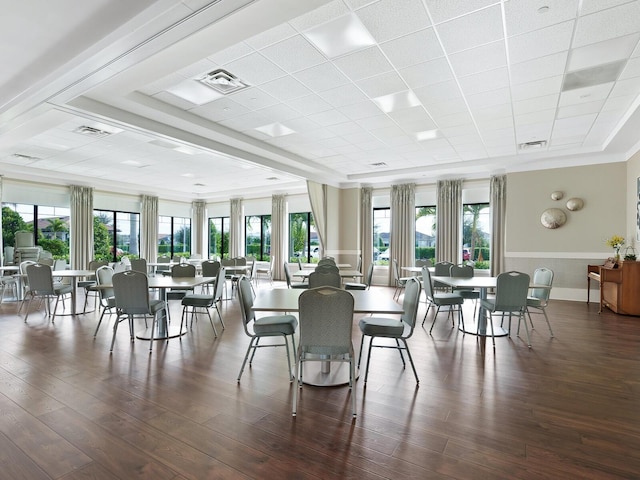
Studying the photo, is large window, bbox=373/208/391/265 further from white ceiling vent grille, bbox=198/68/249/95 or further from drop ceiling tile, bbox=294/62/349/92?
white ceiling vent grille, bbox=198/68/249/95

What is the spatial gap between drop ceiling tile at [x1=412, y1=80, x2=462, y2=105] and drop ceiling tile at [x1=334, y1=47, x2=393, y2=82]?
76cm

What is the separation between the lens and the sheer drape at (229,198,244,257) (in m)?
13.4

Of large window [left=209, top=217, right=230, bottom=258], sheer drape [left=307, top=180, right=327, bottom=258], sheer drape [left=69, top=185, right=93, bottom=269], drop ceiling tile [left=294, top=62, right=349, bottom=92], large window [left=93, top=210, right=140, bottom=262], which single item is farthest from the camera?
large window [left=209, top=217, right=230, bottom=258]

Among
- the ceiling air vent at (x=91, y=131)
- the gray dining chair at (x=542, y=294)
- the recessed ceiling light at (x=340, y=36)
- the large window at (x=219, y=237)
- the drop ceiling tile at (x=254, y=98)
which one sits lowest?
the gray dining chair at (x=542, y=294)

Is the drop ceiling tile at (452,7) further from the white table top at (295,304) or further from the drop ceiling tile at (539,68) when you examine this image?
the white table top at (295,304)

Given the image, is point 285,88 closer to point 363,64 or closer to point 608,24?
point 363,64

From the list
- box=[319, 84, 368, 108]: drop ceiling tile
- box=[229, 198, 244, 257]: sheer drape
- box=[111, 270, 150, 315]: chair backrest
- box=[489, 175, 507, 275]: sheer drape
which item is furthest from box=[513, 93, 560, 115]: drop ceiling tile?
box=[229, 198, 244, 257]: sheer drape

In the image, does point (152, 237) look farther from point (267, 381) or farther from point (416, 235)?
point (267, 381)

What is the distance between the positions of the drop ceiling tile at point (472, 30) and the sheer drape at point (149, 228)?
11.3 metres

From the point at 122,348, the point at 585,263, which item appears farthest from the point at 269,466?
the point at 585,263

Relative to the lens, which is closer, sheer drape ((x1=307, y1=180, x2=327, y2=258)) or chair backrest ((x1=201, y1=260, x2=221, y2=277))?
chair backrest ((x1=201, y1=260, x2=221, y2=277))

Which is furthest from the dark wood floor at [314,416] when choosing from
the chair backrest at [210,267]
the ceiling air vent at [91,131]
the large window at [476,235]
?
the large window at [476,235]

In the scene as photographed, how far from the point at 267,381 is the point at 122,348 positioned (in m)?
2.11

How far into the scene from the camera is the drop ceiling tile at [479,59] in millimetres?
3641
